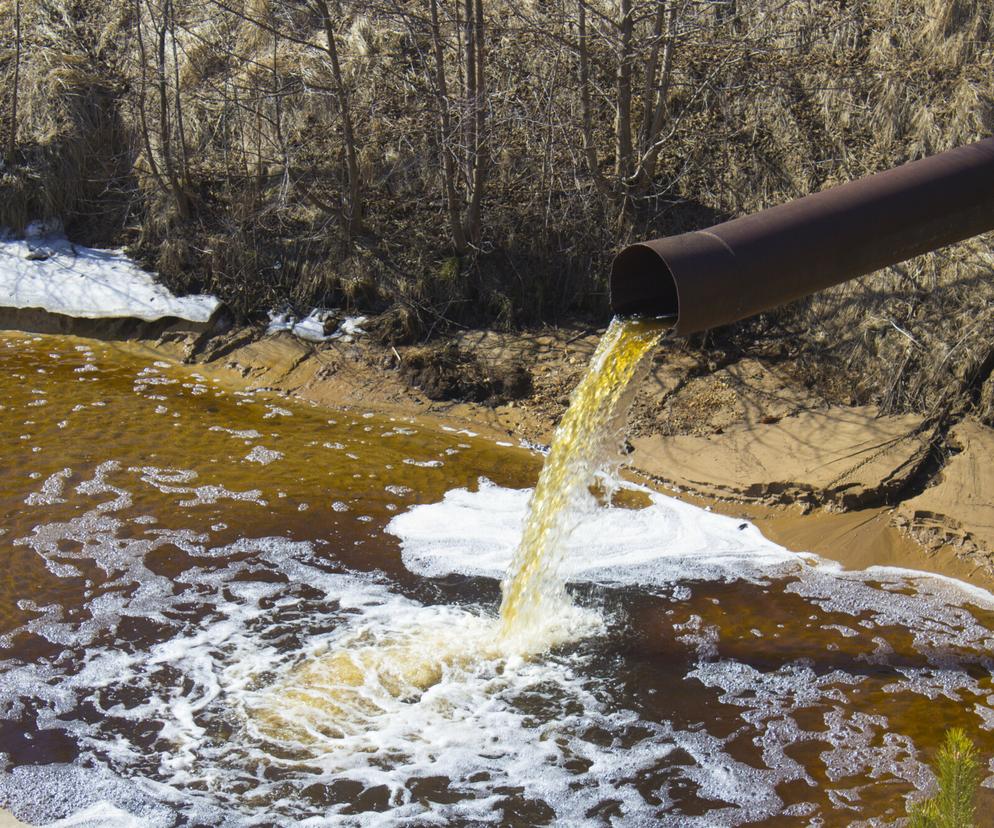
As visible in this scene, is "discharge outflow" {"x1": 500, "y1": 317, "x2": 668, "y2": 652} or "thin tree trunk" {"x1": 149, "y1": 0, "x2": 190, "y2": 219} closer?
"discharge outflow" {"x1": 500, "y1": 317, "x2": 668, "y2": 652}

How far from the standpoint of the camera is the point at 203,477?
7.07 m

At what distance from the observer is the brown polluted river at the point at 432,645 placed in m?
Result: 4.34

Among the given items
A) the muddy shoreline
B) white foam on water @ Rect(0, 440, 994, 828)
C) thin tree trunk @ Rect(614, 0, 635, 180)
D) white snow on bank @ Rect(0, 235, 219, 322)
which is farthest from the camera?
white snow on bank @ Rect(0, 235, 219, 322)

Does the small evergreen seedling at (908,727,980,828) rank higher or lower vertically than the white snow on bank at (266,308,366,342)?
lower

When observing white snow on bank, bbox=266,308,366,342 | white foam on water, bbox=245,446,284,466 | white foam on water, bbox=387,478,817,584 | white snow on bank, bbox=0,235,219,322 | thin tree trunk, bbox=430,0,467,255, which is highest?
thin tree trunk, bbox=430,0,467,255

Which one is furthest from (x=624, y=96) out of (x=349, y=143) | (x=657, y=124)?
(x=349, y=143)

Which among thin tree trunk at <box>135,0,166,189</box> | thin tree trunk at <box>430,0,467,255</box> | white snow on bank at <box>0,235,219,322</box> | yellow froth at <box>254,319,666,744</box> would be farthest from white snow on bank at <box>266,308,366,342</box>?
yellow froth at <box>254,319,666,744</box>

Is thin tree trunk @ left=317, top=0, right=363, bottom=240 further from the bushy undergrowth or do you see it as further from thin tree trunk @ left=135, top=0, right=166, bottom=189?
thin tree trunk @ left=135, top=0, right=166, bottom=189

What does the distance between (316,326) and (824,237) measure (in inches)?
228

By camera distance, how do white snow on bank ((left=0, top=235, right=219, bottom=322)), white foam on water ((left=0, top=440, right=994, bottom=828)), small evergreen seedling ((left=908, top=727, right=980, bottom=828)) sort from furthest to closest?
1. white snow on bank ((left=0, top=235, right=219, bottom=322))
2. white foam on water ((left=0, top=440, right=994, bottom=828))
3. small evergreen seedling ((left=908, top=727, right=980, bottom=828))

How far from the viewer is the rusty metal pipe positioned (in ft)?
12.5

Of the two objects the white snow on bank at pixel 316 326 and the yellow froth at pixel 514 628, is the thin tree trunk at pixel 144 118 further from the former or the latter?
the yellow froth at pixel 514 628

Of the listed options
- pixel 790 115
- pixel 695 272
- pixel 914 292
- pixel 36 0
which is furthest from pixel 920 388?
pixel 36 0

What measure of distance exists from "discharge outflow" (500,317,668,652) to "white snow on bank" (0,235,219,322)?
4303mm
